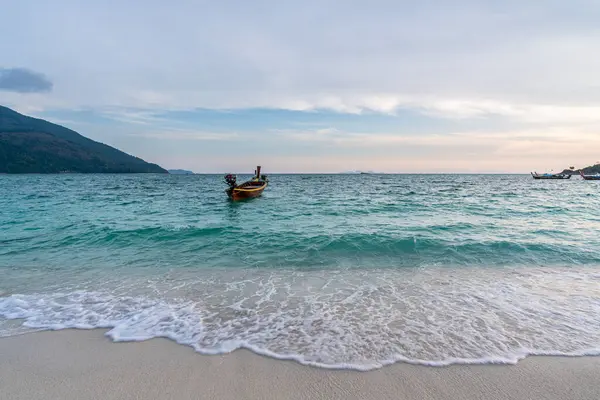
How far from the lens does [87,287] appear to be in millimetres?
7336

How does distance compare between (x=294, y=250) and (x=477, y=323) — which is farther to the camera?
(x=294, y=250)

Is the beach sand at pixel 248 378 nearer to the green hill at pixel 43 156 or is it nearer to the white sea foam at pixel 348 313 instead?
the white sea foam at pixel 348 313

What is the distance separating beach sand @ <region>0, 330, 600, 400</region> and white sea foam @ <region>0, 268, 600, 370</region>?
0.25 meters

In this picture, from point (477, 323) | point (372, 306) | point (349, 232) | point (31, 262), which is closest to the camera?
point (477, 323)

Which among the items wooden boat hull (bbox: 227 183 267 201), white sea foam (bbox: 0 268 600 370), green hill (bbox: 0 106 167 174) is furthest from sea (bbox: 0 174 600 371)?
green hill (bbox: 0 106 167 174)

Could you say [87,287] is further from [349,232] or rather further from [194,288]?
[349,232]

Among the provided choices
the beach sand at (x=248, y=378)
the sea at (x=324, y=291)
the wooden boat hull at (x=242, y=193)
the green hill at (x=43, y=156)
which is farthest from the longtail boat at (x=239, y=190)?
the green hill at (x=43, y=156)

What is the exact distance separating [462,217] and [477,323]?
1480 centimetres

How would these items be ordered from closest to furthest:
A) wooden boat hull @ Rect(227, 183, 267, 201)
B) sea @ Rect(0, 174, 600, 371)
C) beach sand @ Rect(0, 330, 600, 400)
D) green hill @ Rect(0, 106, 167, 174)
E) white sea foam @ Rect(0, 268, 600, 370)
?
1. beach sand @ Rect(0, 330, 600, 400)
2. white sea foam @ Rect(0, 268, 600, 370)
3. sea @ Rect(0, 174, 600, 371)
4. wooden boat hull @ Rect(227, 183, 267, 201)
5. green hill @ Rect(0, 106, 167, 174)

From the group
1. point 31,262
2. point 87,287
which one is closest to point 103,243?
point 31,262

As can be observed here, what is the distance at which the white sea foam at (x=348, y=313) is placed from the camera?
14.9 ft

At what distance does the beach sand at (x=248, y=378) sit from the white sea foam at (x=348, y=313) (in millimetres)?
245

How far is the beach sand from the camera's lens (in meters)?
3.53

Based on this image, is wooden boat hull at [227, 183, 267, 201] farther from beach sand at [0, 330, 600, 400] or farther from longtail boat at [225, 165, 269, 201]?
beach sand at [0, 330, 600, 400]
